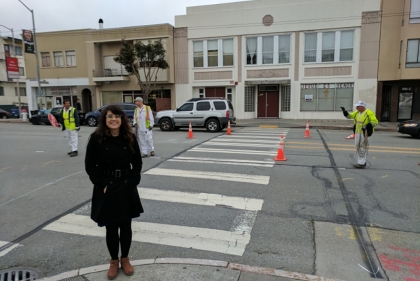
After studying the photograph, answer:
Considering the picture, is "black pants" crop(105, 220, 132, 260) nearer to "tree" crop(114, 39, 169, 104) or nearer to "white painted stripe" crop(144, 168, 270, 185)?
"white painted stripe" crop(144, 168, 270, 185)

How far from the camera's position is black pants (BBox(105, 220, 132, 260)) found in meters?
3.25

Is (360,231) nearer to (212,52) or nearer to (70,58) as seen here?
(212,52)

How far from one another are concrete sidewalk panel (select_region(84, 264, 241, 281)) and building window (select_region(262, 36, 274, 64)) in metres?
22.9

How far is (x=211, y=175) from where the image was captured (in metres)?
7.37

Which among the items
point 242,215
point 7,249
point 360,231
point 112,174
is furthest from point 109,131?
point 360,231

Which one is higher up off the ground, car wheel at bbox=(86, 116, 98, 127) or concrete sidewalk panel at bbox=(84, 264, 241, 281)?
car wheel at bbox=(86, 116, 98, 127)

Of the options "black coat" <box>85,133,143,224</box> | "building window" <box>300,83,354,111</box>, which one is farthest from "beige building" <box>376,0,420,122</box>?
"black coat" <box>85,133,143,224</box>

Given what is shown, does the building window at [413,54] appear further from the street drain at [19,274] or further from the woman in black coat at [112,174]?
the street drain at [19,274]

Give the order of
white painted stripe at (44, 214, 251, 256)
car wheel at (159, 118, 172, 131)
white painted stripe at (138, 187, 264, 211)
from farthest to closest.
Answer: car wheel at (159, 118, 172, 131) < white painted stripe at (138, 187, 264, 211) < white painted stripe at (44, 214, 251, 256)

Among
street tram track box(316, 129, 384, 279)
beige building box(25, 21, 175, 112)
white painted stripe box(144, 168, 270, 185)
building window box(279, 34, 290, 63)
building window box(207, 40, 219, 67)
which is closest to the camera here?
street tram track box(316, 129, 384, 279)

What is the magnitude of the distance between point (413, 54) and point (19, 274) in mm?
24565

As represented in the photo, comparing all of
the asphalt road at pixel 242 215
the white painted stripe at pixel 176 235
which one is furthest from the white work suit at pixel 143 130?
the white painted stripe at pixel 176 235

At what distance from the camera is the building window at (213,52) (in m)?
25.2

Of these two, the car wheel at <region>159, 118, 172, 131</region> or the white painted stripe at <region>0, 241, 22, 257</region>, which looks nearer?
the white painted stripe at <region>0, 241, 22, 257</region>
